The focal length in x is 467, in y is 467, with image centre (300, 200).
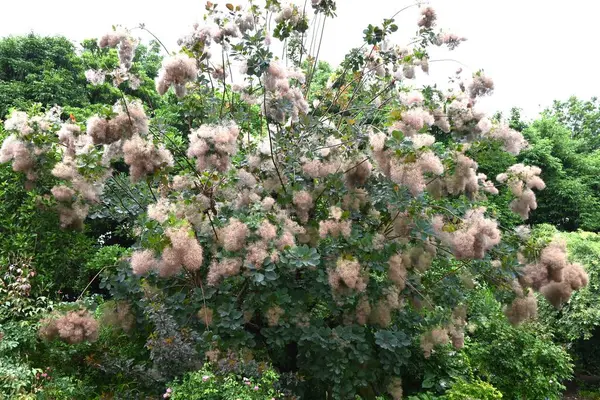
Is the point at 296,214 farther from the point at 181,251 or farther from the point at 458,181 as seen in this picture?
the point at 458,181

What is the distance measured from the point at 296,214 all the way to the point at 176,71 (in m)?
1.35

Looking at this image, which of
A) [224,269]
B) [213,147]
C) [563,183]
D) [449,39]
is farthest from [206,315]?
[563,183]

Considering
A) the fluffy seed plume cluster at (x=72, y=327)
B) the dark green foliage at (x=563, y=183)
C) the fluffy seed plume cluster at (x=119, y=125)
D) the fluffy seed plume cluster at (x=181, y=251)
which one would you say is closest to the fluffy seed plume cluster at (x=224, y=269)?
the fluffy seed plume cluster at (x=181, y=251)

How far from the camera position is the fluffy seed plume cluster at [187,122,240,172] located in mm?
2957

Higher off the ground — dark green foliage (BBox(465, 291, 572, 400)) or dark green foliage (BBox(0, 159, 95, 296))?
dark green foliage (BBox(0, 159, 95, 296))

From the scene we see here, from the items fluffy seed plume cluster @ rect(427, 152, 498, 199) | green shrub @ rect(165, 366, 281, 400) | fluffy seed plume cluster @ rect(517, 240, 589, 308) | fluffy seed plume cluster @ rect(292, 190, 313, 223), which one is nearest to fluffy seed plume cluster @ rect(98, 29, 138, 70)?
fluffy seed plume cluster @ rect(292, 190, 313, 223)

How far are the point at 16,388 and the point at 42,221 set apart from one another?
6.38 ft

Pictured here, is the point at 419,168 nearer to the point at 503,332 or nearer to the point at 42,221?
the point at 503,332

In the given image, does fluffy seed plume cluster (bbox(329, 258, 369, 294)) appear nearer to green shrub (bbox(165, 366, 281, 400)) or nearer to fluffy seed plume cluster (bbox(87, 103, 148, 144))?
green shrub (bbox(165, 366, 281, 400))

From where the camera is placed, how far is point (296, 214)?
11.8 feet

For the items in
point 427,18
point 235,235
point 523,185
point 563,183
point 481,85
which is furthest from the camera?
point 563,183

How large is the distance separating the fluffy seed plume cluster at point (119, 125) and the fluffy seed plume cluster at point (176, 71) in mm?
245

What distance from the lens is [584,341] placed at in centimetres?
691

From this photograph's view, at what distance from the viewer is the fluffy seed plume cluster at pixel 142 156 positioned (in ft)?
10.0
